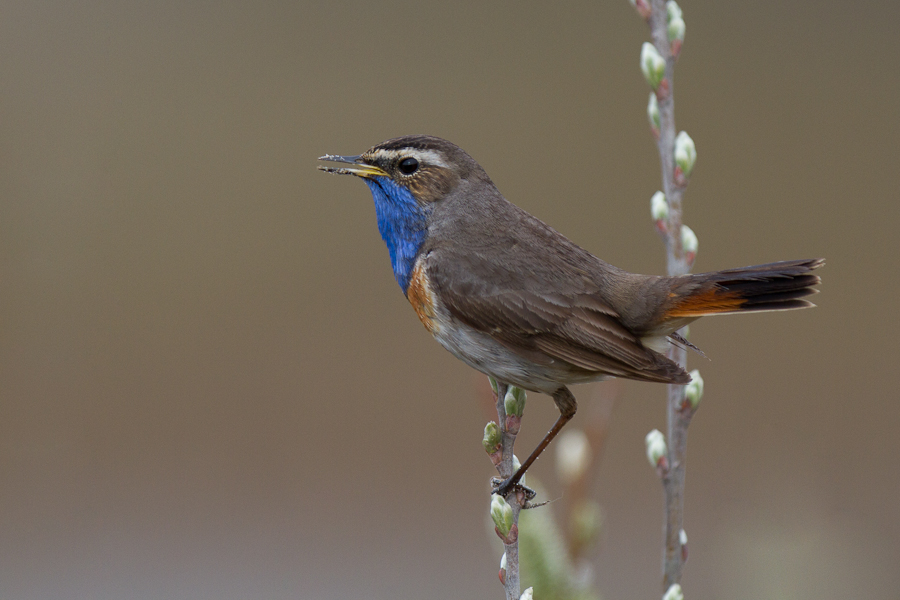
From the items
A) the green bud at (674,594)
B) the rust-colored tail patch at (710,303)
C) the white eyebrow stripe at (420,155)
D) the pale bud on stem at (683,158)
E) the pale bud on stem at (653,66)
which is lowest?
the green bud at (674,594)

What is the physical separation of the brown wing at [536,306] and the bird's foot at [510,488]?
41 centimetres

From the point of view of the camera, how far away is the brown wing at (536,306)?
289cm

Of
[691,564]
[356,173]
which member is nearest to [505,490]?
[356,173]

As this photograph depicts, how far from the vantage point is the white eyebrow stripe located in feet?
10.3

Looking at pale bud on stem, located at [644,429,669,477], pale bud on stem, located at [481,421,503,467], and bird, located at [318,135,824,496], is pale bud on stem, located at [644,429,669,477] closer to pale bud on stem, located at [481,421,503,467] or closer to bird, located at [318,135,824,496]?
bird, located at [318,135,824,496]

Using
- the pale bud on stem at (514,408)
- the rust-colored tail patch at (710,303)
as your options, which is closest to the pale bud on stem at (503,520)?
the pale bud on stem at (514,408)

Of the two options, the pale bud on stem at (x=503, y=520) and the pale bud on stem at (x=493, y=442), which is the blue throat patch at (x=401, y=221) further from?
the pale bud on stem at (x=503, y=520)

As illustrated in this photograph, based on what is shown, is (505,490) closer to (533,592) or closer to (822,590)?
(533,592)

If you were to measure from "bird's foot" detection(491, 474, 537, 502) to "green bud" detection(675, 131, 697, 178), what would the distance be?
3.52 feet

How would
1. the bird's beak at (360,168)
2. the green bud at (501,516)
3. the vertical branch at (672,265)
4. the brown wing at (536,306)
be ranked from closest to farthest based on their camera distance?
the green bud at (501,516) < the vertical branch at (672,265) < the brown wing at (536,306) < the bird's beak at (360,168)

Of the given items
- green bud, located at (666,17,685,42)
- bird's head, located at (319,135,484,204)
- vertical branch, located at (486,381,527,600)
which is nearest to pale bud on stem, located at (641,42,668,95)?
green bud, located at (666,17,685,42)

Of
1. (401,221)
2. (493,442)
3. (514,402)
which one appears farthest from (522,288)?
(493,442)

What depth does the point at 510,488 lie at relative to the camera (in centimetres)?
A: 263

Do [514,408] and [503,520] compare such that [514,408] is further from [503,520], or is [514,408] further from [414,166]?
[414,166]
